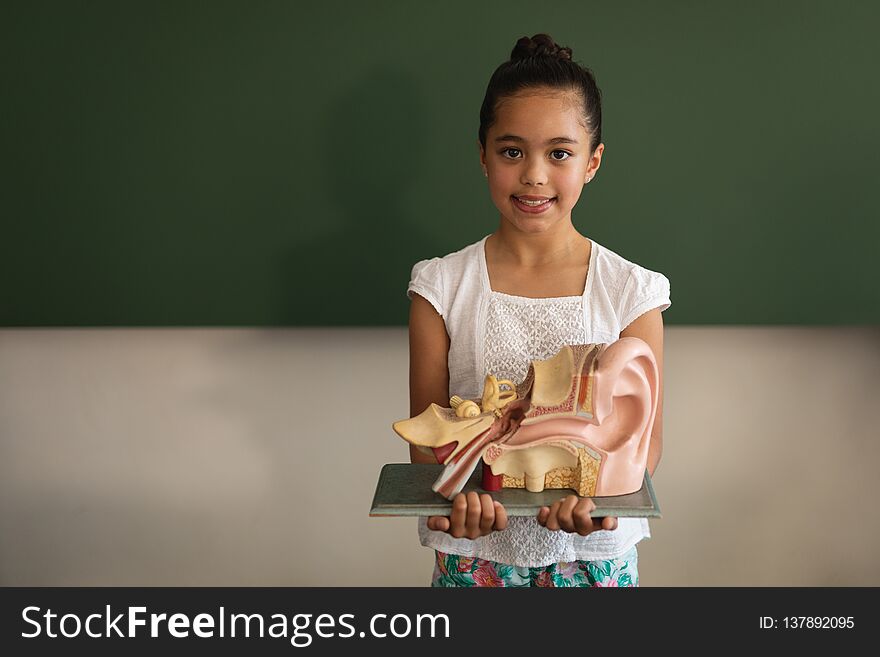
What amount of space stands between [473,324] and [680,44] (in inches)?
32.2

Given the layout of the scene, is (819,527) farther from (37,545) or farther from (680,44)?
(37,545)

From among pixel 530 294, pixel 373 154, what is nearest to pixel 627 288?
pixel 530 294

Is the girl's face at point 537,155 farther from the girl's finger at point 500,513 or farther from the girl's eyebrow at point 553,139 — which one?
the girl's finger at point 500,513

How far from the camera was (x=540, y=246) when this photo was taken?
1326 millimetres

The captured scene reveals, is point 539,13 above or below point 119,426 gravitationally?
above

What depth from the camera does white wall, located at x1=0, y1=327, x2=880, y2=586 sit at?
1.98 m

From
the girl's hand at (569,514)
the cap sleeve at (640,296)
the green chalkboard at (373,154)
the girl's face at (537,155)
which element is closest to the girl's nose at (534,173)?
the girl's face at (537,155)

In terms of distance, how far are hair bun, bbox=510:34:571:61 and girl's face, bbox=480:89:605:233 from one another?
2.6 inches

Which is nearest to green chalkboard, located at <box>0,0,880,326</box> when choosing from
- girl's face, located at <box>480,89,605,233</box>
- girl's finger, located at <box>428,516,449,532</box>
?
girl's face, located at <box>480,89,605,233</box>

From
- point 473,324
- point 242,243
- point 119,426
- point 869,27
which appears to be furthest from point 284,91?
point 869,27

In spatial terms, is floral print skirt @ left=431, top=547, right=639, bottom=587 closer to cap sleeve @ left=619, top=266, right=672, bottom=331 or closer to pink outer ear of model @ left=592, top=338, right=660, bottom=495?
pink outer ear of model @ left=592, top=338, right=660, bottom=495

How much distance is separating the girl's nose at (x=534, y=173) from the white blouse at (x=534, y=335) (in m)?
0.18

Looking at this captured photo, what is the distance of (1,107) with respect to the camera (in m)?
1.76

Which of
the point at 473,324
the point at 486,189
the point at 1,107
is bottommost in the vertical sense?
the point at 473,324
